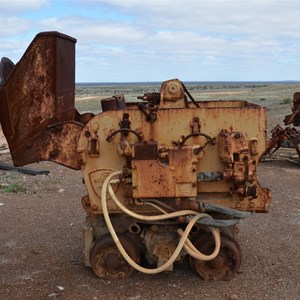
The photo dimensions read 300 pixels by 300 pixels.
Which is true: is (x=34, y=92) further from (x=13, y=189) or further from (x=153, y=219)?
(x=13, y=189)

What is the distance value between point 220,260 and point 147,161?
1.19 meters

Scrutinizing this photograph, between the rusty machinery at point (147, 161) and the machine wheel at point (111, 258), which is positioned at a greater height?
the rusty machinery at point (147, 161)

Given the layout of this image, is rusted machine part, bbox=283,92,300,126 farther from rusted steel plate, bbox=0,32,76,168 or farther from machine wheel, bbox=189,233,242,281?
rusted steel plate, bbox=0,32,76,168

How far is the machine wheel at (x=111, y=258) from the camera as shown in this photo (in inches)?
187

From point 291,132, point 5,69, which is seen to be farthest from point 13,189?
point 291,132

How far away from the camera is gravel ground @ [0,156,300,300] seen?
15.0 feet

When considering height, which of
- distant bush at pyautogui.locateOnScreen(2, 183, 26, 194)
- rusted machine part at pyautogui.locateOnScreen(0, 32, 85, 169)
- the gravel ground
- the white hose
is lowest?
the gravel ground

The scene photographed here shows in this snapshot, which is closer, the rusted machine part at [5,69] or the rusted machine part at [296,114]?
the rusted machine part at [5,69]

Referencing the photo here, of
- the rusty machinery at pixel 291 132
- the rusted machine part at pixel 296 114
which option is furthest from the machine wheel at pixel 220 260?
the rusted machine part at pixel 296 114

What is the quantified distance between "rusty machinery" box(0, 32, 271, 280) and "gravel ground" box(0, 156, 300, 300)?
0.21 metres

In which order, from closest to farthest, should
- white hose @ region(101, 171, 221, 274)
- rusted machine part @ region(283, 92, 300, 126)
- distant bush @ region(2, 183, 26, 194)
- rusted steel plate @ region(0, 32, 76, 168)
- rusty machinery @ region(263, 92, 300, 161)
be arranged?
white hose @ region(101, 171, 221, 274) < rusted steel plate @ region(0, 32, 76, 168) < distant bush @ region(2, 183, 26, 194) < rusty machinery @ region(263, 92, 300, 161) < rusted machine part @ region(283, 92, 300, 126)

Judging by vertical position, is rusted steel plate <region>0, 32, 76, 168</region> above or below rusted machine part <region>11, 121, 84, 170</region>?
above

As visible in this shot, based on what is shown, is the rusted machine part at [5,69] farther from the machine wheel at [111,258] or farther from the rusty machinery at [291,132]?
the rusty machinery at [291,132]

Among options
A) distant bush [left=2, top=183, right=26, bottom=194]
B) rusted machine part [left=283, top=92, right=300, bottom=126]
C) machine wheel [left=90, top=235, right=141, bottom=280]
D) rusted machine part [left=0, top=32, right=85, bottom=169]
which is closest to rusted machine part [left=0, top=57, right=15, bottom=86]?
rusted machine part [left=0, top=32, right=85, bottom=169]
